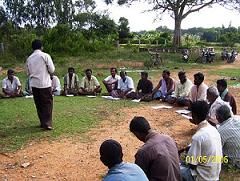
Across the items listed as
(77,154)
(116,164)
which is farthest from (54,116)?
(116,164)

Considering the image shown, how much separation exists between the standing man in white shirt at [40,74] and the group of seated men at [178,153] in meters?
3.72

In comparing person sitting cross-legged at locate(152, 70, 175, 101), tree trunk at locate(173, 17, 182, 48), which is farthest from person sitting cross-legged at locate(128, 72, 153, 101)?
tree trunk at locate(173, 17, 182, 48)

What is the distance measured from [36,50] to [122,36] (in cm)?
3561

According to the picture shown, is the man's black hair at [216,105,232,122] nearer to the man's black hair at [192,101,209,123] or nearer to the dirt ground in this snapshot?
the man's black hair at [192,101,209,123]

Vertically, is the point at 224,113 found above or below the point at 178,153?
above

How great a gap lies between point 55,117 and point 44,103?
137 cm

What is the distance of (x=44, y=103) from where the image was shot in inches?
308

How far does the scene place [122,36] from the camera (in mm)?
42938

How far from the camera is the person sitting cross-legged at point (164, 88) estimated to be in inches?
452

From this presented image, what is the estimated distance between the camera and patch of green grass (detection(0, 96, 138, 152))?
7.55 meters

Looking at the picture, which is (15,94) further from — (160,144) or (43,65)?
(160,144)

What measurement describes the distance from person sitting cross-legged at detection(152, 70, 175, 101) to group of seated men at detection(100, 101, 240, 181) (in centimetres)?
607

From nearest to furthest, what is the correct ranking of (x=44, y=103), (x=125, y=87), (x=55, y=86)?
(x=44, y=103), (x=125, y=87), (x=55, y=86)

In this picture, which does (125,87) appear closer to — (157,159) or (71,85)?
(71,85)
